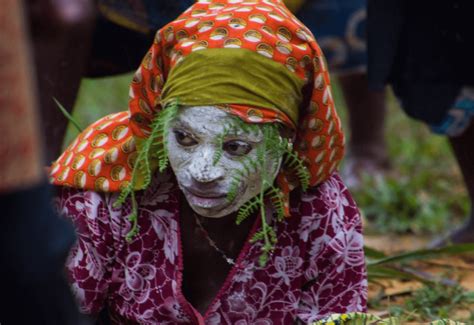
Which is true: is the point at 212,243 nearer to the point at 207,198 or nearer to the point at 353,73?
the point at 207,198

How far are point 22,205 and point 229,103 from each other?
992mm

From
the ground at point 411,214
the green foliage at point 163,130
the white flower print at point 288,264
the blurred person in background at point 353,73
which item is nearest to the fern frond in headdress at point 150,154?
the green foliage at point 163,130

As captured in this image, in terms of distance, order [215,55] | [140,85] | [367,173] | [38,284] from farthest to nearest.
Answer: [367,173], [140,85], [215,55], [38,284]

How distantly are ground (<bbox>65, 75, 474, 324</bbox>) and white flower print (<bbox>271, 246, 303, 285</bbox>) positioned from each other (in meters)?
0.51

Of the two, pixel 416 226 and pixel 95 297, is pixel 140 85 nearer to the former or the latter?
pixel 95 297

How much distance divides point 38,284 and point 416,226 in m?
3.42

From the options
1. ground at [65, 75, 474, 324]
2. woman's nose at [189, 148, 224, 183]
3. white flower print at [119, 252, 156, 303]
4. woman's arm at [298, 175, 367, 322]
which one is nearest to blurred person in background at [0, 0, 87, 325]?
woman's nose at [189, 148, 224, 183]

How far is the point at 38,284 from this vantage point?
1686 mm

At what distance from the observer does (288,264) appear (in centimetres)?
292

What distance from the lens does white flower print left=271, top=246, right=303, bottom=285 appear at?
2.91 m

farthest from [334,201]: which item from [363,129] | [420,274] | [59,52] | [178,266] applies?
[363,129]

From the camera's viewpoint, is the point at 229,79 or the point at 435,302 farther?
the point at 435,302

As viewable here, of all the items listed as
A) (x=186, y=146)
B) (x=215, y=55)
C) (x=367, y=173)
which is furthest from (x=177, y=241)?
(x=367, y=173)

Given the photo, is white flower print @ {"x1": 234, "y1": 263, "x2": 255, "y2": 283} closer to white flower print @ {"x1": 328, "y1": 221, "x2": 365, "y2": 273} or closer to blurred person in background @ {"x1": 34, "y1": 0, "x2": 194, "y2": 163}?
white flower print @ {"x1": 328, "y1": 221, "x2": 365, "y2": 273}
